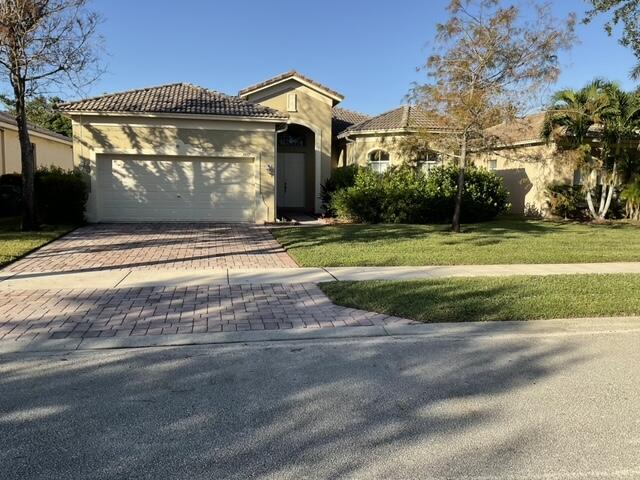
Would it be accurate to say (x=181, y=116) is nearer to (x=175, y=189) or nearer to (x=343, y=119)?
(x=175, y=189)

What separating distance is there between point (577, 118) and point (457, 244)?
889 centimetres

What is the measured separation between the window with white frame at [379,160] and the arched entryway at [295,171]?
116 inches

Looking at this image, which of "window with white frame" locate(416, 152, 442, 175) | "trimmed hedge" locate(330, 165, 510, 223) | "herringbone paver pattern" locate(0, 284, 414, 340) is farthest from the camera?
"window with white frame" locate(416, 152, 442, 175)

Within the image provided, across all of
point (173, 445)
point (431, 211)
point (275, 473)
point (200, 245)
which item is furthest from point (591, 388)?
point (431, 211)

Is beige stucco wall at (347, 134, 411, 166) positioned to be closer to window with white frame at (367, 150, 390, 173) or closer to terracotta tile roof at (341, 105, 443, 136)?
window with white frame at (367, 150, 390, 173)

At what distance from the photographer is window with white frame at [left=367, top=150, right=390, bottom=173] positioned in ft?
74.3

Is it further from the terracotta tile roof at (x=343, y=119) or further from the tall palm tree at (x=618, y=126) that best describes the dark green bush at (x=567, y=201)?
the terracotta tile roof at (x=343, y=119)

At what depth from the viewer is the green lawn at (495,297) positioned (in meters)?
6.83

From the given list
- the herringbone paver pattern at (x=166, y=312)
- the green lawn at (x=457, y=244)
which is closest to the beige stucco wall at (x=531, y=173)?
the green lawn at (x=457, y=244)

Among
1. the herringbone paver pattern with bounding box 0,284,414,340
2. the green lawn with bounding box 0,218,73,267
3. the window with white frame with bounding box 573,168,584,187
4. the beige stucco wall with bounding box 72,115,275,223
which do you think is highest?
Answer: the beige stucco wall with bounding box 72,115,275,223

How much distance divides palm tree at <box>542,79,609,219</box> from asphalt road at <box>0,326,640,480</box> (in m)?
14.9

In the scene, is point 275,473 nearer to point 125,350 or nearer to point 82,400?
point 82,400

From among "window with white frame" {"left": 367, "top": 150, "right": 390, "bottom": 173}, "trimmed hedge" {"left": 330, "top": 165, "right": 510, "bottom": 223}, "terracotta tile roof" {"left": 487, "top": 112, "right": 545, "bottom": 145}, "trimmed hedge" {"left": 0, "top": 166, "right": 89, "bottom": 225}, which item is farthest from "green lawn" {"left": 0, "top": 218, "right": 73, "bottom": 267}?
"terracotta tile roof" {"left": 487, "top": 112, "right": 545, "bottom": 145}

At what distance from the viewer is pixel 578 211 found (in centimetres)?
2159
